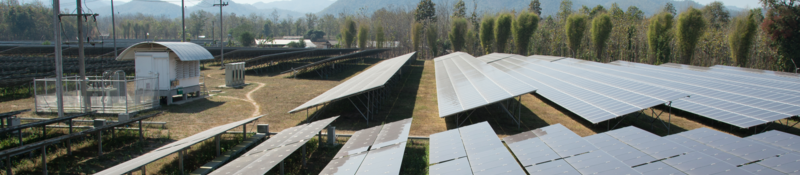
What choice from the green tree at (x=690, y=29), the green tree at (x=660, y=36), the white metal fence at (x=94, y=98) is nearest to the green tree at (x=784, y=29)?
the green tree at (x=690, y=29)

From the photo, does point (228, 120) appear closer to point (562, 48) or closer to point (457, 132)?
point (457, 132)

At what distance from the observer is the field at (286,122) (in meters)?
8.91

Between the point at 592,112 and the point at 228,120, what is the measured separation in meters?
11.8

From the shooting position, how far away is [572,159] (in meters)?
6.88

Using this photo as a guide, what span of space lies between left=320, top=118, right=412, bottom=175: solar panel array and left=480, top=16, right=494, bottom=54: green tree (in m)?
39.8

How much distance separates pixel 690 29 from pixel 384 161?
29.6 metres

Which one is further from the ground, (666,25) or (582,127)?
(666,25)

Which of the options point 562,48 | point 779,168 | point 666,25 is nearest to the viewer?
point 779,168

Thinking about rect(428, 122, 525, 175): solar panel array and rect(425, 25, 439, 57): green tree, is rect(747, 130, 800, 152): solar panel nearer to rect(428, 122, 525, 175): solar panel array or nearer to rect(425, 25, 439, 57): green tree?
rect(428, 122, 525, 175): solar panel array

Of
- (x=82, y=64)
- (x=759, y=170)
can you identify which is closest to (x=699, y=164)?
(x=759, y=170)

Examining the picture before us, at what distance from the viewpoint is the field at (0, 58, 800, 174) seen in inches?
351

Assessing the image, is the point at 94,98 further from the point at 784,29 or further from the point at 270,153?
the point at 784,29

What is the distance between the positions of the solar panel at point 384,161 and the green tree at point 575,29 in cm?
3263

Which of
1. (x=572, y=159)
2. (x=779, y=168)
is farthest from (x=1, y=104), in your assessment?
(x=779, y=168)
